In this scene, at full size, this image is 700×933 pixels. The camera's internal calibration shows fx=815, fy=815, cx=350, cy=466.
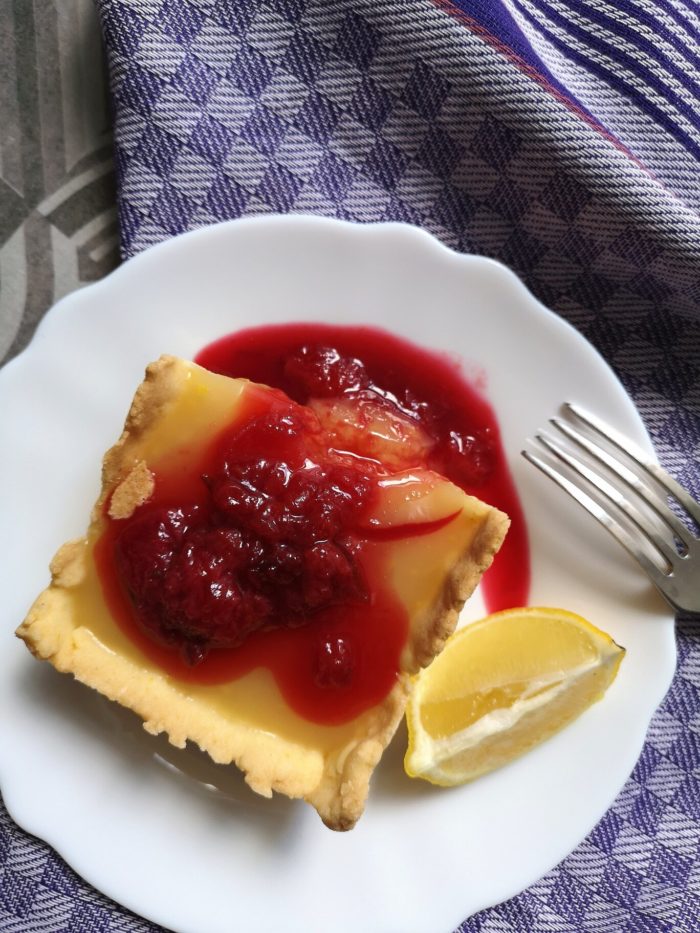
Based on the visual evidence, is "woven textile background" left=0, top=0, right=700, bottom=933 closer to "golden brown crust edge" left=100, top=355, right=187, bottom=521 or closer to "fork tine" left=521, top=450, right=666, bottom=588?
"fork tine" left=521, top=450, right=666, bottom=588

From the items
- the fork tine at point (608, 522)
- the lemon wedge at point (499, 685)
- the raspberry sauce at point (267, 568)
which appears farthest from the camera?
the fork tine at point (608, 522)

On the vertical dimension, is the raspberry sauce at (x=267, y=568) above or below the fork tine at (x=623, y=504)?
below

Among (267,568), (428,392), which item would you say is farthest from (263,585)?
(428,392)

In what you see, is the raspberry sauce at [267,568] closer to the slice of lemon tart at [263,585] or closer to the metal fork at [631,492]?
the slice of lemon tart at [263,585]

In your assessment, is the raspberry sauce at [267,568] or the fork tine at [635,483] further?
the fork tine at [635,483]

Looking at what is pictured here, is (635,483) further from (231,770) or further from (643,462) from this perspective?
(231,770)

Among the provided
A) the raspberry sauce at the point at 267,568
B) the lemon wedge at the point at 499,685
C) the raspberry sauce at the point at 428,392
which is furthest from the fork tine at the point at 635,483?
the raspberry sauce at the point at 267,568

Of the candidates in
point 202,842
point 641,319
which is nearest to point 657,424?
point 641,319
